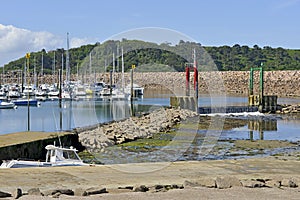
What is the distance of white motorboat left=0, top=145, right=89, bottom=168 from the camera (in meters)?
14.3

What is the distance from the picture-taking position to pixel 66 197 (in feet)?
32.9

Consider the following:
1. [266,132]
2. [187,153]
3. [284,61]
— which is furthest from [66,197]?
[284,61]

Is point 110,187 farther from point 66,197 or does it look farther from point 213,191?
point 213,191

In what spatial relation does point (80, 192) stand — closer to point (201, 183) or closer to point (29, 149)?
point (201, 183)

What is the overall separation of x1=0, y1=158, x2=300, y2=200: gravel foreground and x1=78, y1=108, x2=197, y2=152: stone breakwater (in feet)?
28.5

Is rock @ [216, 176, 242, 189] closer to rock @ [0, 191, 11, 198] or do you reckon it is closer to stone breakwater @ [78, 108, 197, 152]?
rock @ [0, 191, 11, 198]

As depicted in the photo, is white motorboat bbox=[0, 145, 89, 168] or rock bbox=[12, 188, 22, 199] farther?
white motorboat bbox=[0, 145, 89, 168]

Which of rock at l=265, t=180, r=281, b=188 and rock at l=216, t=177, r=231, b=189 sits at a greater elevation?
rock at l=216, t=177, r=231, b=189

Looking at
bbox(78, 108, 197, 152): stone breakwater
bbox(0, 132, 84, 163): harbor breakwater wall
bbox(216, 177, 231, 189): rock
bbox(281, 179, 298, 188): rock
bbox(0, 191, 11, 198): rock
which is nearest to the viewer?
bbox(0, 191, 11, 198): rock

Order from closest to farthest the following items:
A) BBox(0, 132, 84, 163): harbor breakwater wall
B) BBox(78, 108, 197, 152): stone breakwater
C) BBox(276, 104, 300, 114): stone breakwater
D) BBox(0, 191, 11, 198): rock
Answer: BBox(0, 191, 11, 198): rock
BBox(0, 132, 84, 163): harbor breakwater wall
BBox(78, 108, 197, 152): stone breakwater
BBox(276, 104, 300, 114): stone breakwater

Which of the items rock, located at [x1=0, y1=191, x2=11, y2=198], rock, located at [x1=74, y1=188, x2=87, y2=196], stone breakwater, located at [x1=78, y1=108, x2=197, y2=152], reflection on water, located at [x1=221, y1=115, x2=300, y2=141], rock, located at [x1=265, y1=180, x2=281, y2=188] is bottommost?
reflection on water, located at [x1=221, y1=115, x2=300, y2=141]

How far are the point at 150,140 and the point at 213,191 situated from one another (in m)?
14.9

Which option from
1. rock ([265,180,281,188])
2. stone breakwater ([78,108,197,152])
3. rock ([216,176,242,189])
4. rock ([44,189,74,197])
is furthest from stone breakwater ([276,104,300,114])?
rock ([44,189,74,197])

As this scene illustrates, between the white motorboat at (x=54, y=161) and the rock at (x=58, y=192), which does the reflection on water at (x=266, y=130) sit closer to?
the white motorboat at (x=54, y=161)
